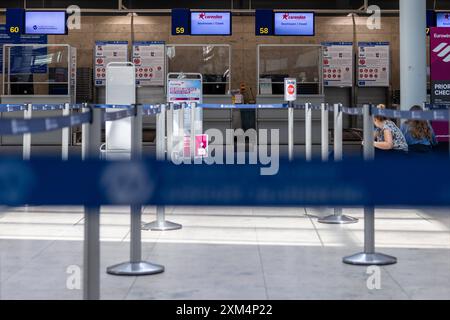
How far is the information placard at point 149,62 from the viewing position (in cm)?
2031

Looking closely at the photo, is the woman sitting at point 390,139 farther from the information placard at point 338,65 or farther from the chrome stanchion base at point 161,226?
the information placard at point 338,65

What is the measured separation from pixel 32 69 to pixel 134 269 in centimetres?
1473

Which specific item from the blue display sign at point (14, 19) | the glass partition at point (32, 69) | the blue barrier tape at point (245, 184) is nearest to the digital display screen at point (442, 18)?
the glass partition at point (32, 69)

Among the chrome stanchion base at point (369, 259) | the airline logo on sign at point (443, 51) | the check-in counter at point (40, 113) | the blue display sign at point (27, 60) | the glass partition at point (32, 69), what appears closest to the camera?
the chrome stanchion base at point (369, 259)

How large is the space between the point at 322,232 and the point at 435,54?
678 centimetres

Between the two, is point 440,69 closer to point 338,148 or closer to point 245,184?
point 338,148

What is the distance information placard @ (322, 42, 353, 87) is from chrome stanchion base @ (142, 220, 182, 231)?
43.0ft

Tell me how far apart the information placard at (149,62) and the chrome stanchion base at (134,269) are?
48.7ft

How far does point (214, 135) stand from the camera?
18.0 meters

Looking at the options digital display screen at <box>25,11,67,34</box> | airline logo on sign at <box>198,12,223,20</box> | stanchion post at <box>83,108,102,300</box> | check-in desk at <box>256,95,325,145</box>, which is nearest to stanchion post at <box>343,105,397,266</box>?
stanchion post at <box>83,108,102,300</box>

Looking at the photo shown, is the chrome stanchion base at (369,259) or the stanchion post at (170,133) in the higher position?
the stanchion post at (170,133)

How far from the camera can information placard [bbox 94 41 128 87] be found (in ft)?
67.3

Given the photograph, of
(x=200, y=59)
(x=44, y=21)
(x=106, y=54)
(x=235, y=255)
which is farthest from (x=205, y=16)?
(x=235, y=255)

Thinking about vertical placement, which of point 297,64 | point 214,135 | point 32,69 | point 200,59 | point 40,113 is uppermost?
point 200,59
